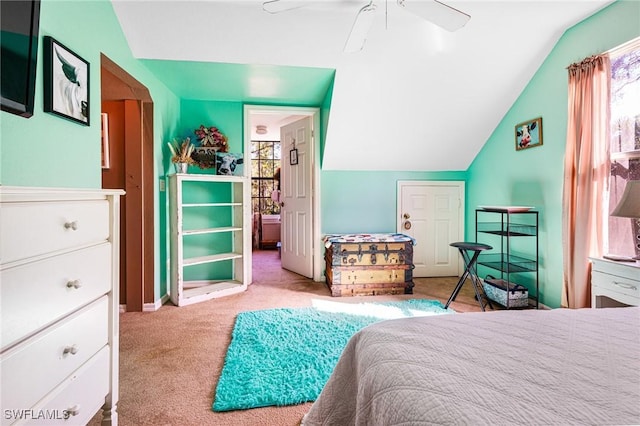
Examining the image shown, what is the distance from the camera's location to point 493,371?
728mm

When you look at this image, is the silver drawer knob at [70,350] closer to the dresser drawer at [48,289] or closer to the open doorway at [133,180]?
the dresser drawer at [48,289]

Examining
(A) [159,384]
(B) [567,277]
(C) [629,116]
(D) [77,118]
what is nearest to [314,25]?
(D) [77,118]

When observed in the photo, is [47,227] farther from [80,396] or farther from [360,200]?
[360,200]

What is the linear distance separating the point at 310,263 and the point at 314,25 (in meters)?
2.72

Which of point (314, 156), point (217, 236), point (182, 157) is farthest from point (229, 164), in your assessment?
point (314, 156)

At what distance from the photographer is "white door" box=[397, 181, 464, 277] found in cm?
408

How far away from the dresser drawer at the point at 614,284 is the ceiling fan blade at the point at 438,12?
1916 millimetres

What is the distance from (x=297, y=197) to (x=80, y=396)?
3328 millimetres

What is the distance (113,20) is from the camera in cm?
215

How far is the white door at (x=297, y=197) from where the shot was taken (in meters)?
3.96

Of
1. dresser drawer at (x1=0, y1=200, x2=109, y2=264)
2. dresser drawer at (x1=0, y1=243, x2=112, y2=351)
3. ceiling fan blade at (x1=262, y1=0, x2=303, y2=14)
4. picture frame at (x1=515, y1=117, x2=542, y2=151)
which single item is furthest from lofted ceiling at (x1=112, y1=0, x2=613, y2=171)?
dresser drawer at (x1=0, y1=243, x2=112, y2=351)

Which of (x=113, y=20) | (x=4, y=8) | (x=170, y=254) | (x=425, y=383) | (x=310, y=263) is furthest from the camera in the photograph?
(x=310, y=263)

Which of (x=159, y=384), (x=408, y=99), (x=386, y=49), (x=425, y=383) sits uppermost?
(x=386, y=49)

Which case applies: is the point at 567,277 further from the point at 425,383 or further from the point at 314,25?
the point at 314,25
